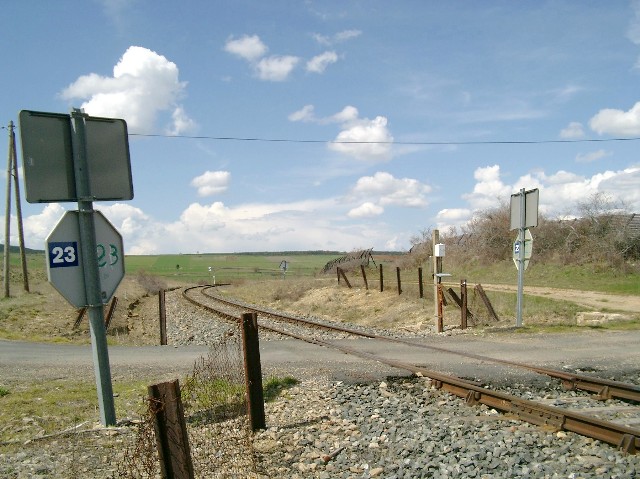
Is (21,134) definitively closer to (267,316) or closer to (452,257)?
(267,316)

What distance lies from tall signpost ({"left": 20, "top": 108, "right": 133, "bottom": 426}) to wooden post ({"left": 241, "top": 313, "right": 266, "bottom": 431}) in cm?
153

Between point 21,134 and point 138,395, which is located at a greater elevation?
point 21,134

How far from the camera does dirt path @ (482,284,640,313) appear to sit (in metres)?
19.4

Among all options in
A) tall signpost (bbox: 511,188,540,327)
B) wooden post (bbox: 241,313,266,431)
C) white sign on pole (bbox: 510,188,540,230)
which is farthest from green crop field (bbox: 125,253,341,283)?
wooden post (bbox: 241,313,266,431)

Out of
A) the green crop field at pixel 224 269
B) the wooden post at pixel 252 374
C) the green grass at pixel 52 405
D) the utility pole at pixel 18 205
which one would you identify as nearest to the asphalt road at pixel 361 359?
the green grass at pixel 52 405

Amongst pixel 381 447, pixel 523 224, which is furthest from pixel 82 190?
pixel 523 224

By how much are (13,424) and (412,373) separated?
5.69m

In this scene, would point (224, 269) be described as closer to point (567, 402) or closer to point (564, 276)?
point (564, 276)

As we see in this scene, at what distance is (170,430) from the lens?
13.7 feet

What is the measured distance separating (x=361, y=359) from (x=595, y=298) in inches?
575

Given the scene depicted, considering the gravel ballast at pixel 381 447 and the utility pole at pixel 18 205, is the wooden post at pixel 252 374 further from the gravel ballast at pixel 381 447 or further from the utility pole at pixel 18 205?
the utility pole at pixel 18 205

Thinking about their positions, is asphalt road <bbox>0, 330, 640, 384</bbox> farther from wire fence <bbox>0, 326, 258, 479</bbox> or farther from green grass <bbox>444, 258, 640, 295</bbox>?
green grass <bbox>444, 258, 640, 295</bbox>

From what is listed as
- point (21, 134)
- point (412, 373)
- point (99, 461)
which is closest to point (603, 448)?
point (412, 373)

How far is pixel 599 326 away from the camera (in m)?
15.3
